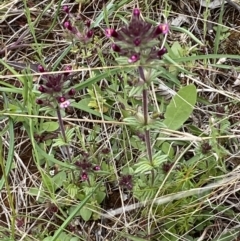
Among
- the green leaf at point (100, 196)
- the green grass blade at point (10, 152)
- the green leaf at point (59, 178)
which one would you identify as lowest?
the green leaf at point (100, 196)

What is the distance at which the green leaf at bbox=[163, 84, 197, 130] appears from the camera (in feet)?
8.80

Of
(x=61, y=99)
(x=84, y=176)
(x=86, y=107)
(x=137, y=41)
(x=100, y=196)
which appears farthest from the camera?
(x=86, y=107)

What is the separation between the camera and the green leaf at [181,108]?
8.80 feet

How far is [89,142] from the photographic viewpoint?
2775 millimetres

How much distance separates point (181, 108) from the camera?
271 centimetres

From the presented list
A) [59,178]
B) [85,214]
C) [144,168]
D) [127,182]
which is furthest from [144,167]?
[59,178]

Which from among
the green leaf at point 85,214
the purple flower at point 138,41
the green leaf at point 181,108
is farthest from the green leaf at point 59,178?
the purple flower at point 138,41

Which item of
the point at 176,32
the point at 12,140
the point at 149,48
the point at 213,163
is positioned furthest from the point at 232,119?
the point at 12,140

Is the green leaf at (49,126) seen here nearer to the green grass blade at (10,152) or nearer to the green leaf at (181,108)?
the green grass blade at (10,152)

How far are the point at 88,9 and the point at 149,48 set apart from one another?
1.25 metres

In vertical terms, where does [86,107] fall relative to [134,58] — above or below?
below

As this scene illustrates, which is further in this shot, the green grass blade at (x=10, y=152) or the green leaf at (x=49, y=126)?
the green leaf at (x=49, y=126)

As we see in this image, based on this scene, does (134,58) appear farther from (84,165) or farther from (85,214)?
(85,214)

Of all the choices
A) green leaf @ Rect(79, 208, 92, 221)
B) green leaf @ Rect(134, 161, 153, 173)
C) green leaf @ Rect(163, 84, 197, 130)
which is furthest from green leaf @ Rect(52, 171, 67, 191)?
green leaf @ Rect(163, 84, 197, 130)
